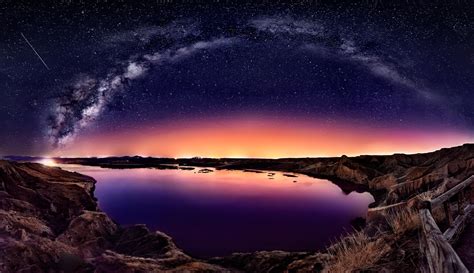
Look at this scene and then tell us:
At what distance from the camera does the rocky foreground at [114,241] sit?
6.61 metres

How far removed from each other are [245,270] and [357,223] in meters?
15.9

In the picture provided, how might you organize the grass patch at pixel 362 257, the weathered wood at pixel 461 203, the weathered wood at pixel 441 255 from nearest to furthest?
the weathered wood at pixel 441 255
the grass patch at pixel 362 257
the weathered wood at pixel 461 203

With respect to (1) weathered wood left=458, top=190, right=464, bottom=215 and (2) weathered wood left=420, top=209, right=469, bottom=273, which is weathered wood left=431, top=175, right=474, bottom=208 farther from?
(2) weathered wood left=420, top=209, right=469, bottom=273

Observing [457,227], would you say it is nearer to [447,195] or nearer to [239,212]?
[447,195]

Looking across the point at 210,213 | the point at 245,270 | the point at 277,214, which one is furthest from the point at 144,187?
the point at 245,270

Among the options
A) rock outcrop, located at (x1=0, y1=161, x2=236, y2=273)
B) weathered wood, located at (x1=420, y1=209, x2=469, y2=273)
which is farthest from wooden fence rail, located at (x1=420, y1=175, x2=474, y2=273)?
rock outcrop, located at (x1=0, y1=161, x2=236, y2=273)

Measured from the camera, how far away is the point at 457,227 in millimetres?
5906

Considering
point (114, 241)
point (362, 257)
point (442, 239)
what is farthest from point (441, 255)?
point (114, 241)

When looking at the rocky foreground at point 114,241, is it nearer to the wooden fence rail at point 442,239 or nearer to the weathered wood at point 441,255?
the wooden fence rail at point 442,239

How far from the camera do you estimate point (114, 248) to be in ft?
49.2

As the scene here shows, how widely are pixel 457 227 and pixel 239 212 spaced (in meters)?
29.9

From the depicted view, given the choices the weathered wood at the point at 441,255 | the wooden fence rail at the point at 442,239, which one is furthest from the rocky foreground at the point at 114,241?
the weathered wood at the point at 441,255

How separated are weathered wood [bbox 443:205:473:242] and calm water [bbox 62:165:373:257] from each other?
17.0 m

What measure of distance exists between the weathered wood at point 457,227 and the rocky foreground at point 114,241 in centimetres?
61
